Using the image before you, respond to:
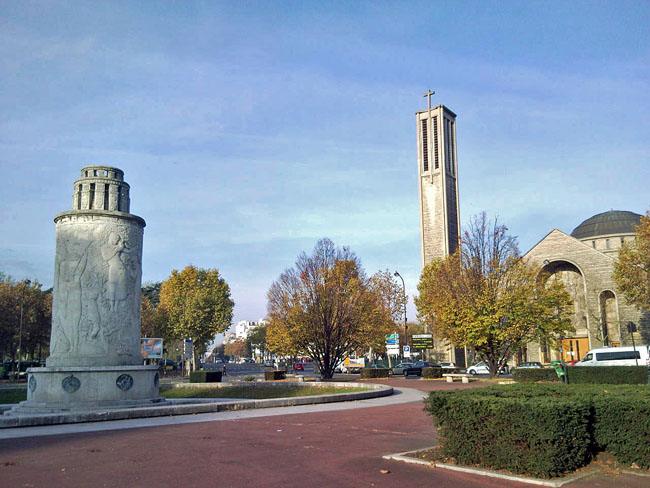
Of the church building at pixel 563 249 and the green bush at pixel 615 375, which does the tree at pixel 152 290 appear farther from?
the green bush at pixel 615 375

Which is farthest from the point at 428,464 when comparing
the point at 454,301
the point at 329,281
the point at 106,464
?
the point at 329,281

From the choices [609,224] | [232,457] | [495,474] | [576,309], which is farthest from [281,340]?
[609,224]

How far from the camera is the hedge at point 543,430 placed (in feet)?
26.8

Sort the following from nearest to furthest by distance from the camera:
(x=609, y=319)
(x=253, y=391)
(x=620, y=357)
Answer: (x=253, y=391)
(x=620, y=357)
(x=609, y=319)

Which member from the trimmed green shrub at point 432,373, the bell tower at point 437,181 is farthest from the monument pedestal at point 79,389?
the bell tower at point 437,181

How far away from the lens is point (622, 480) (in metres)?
8.00

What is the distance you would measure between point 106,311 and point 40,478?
10.6m

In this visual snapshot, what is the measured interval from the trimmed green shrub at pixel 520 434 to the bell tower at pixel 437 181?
72.9m

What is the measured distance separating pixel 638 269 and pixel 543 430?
38041mm

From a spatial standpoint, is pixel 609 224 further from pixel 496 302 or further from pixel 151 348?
pixel 151 348

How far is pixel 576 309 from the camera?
60.6 meters

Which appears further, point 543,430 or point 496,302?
point 496,302

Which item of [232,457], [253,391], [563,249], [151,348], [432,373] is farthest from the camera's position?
[563,249]

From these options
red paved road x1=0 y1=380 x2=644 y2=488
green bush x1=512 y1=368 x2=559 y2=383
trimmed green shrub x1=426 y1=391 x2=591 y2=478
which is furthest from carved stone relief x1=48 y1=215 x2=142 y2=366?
green bush x1=512 y1=368 x2=559 y2=383
